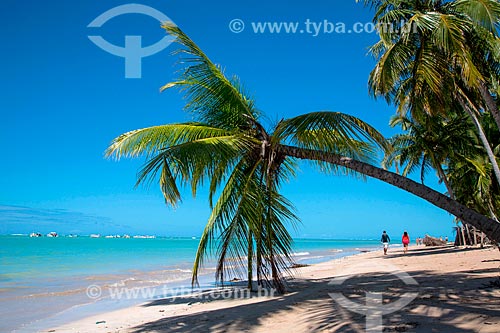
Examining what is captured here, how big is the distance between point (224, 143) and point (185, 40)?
2.25 meters

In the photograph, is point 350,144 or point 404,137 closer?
point 350,144

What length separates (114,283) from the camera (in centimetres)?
1555

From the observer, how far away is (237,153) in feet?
23.4

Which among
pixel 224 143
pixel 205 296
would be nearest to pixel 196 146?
pixel 224 143

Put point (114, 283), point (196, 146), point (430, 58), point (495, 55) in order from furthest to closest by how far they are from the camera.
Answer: point (114, 283) → point (495, 55) → point (430, 58) → point (196, 146)

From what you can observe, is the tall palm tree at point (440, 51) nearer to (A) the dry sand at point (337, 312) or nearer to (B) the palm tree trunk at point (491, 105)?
(B) the palm tree trunk at point (491, 105)

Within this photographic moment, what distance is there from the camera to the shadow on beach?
493 centimetres

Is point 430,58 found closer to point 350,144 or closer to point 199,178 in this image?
point 350,144

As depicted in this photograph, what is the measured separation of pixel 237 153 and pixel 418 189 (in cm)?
306

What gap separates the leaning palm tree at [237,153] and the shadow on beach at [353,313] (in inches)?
30.5
